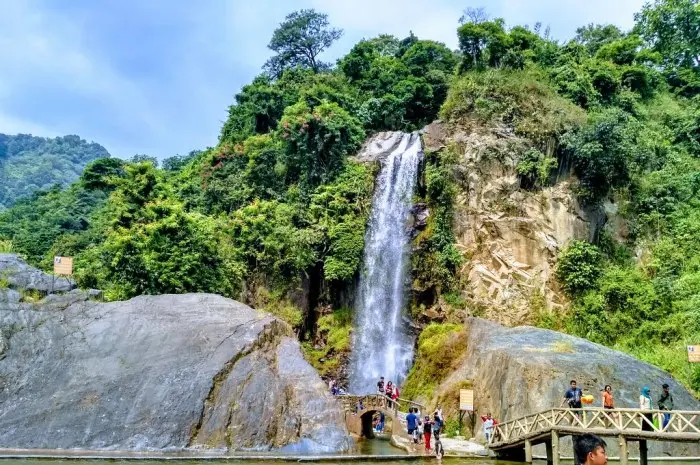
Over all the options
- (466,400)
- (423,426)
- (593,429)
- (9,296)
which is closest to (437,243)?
(466,400)

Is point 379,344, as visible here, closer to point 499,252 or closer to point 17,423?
point 499,252

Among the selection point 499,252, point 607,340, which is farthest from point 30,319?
point 607,340

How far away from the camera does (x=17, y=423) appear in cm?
1902

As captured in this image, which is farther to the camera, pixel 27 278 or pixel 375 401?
pixel 375 401

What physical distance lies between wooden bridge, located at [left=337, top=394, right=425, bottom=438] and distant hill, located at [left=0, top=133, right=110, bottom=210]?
327ft

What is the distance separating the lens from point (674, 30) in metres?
45.8

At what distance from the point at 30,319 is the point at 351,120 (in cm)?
2192

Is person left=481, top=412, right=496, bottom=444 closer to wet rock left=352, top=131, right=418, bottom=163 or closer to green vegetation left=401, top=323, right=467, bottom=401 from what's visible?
green vegetation left=401, top=323, right=467, bottom=401

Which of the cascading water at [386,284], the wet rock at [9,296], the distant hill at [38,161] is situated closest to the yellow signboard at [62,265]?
the wet rock at [9,296]

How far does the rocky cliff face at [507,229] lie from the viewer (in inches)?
1166

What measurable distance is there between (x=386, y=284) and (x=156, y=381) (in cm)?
1545

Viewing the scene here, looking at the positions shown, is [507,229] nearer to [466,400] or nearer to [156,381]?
[466,400]

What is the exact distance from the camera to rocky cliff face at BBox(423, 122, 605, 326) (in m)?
29.6

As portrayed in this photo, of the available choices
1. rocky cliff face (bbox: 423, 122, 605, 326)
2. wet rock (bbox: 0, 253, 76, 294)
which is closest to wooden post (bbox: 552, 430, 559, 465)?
rocky cliff face (bbox: 423, 122, 605, 326)
